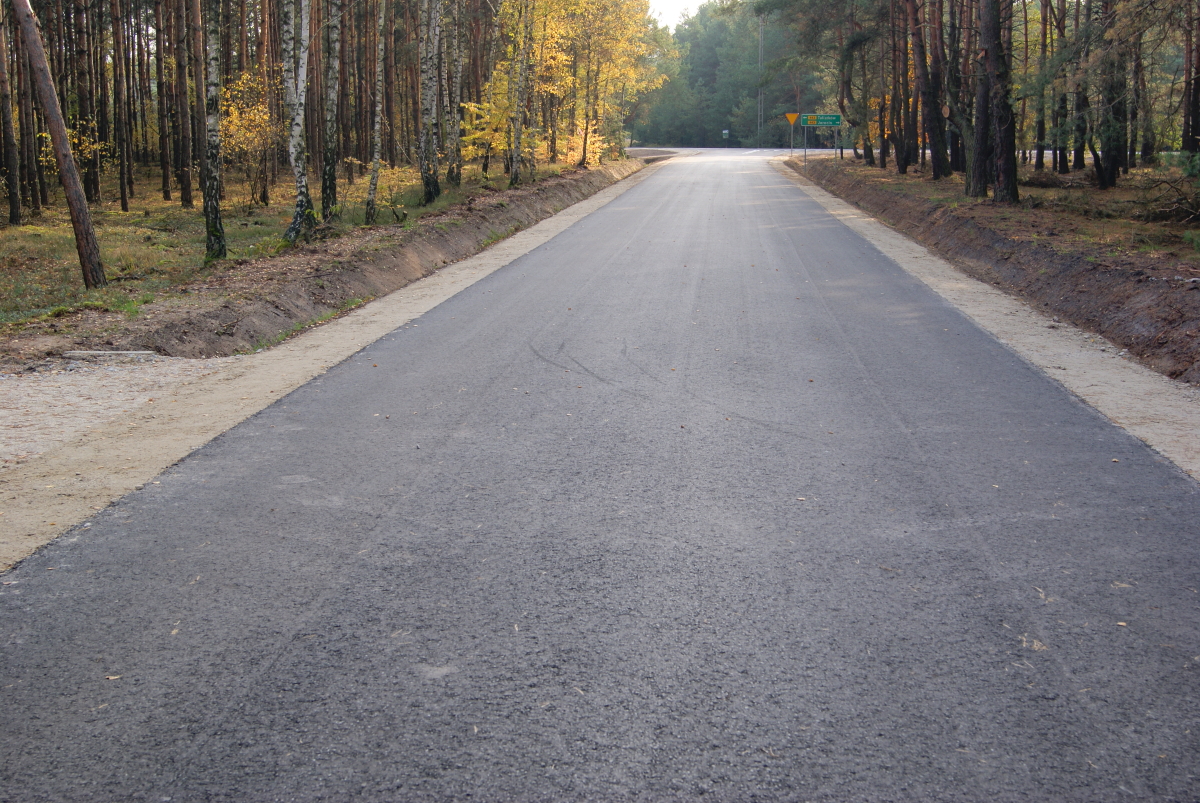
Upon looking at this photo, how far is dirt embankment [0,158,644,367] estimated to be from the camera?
31.6ft

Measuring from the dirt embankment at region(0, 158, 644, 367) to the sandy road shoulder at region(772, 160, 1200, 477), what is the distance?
8.72 meters

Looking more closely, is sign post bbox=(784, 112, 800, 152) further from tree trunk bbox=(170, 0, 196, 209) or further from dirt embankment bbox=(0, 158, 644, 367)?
dirt embankment bbox=(0, 158, 644, 367)

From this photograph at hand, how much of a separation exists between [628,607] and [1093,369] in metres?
6.66

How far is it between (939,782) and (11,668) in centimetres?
368

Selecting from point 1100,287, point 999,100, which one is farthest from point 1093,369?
point 999,100

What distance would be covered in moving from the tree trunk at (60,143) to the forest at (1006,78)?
16.4m

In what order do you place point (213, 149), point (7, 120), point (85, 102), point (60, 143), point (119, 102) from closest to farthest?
1. point (60, 143)
2. point (213, 149)
3. point (7, 120)
4. point (119, 102)
5. point (85, 102)

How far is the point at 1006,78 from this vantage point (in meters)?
19.8

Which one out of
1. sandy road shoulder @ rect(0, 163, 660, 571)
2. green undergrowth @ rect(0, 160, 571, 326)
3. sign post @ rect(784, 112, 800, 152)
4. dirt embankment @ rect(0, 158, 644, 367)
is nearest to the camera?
sandy road shoulder @ rect(0, 163, 660, 571)

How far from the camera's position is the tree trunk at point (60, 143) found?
476 inches

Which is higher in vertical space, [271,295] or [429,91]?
[429,91]

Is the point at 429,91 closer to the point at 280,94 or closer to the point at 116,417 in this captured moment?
the point at 280,94

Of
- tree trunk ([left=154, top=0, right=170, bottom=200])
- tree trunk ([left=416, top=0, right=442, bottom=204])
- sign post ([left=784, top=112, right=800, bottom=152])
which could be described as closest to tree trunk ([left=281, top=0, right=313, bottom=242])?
tree trunk ([left=416, top=0, right=442, bottom=204])

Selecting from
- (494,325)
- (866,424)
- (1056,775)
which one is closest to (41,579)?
(1056,775)
